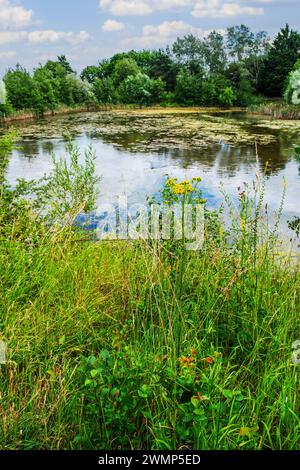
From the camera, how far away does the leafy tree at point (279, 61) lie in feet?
117

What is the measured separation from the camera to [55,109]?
30578mm

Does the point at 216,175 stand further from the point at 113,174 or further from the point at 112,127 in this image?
the point at 112,127

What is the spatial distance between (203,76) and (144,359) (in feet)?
133

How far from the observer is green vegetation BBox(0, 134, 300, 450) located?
1392mm

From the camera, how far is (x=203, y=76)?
3897 cm

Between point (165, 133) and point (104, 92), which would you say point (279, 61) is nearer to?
point (104, 92)

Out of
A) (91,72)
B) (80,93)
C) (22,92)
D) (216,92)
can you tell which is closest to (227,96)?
(216,92)

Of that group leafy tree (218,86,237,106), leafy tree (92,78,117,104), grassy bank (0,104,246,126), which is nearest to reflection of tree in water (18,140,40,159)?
grassy bank (0,104,246,126)

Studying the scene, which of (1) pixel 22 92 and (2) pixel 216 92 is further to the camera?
(2) pixel 216 92

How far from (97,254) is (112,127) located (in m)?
19.2

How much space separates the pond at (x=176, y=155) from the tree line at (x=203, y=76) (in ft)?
47.5

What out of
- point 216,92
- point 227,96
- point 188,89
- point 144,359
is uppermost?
point 188,89

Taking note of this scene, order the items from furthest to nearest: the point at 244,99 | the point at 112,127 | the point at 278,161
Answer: the point at 244,99 → the point at 112,127 → the point at 278,161
